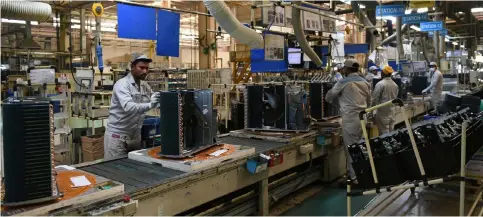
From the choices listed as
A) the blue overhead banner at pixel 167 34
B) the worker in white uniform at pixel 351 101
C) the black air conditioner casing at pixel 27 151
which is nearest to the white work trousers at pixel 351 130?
the worker in white uniform at pixel 351 101

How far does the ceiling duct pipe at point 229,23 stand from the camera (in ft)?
11.7

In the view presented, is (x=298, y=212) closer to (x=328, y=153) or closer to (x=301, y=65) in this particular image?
(x=328, y=153)

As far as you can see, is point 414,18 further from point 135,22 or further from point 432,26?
point 135,22

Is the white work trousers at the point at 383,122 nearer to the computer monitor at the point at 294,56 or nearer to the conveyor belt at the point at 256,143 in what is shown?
the computer monitor at the point at 294,56

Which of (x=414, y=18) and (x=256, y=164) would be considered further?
(x=414, y=18)

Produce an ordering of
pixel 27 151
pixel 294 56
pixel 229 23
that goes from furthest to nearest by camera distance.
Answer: pixel 294 56
pixel 229 23
pixel 27 151

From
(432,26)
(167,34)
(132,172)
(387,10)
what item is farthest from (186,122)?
(432,26)

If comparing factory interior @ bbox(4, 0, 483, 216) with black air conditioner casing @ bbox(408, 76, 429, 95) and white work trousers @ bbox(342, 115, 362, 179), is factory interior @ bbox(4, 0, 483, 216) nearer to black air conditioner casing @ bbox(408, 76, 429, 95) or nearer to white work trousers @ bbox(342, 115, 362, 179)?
white work trousers @ bbox(342, 115, 362, 179)

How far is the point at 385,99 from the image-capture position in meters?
6.00

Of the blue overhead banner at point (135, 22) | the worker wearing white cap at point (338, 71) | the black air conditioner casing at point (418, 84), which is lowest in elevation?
the black air conditioner casing at point (418, 84)

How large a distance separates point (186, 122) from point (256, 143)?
1.15 metres

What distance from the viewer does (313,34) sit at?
6.59 metres

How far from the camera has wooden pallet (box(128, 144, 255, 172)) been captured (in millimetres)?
2908

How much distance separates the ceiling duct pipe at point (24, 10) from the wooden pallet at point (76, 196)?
2.69 m
